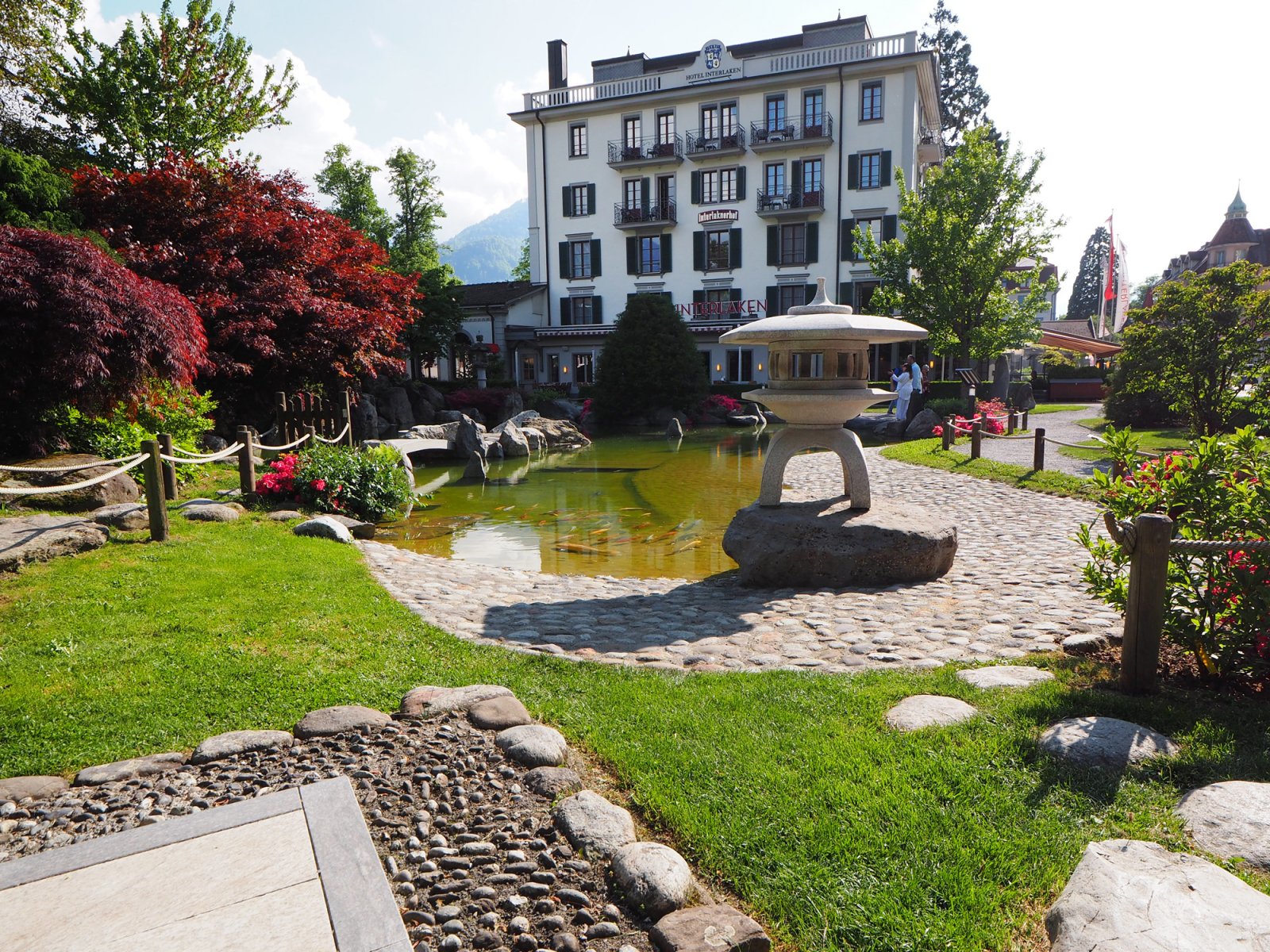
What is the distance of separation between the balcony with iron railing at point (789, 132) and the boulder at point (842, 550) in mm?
33206

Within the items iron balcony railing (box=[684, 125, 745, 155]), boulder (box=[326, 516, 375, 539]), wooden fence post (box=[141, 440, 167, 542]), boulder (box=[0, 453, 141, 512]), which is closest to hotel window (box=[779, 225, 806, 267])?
iron balcony railing (box=[684, 125, 745, 155])

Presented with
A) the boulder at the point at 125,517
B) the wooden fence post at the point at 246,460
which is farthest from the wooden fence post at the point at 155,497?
the wooden fence post at the point at 246,460

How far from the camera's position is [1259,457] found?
4504 mm

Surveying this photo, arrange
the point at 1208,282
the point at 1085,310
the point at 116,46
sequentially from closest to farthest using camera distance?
the point at 1208,282 < the point at 116,46 < the point at 1085,310

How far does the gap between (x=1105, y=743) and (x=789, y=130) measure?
125ft

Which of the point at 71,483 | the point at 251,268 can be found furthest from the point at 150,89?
the point at 71,483

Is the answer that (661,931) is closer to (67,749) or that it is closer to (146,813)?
(146,813)

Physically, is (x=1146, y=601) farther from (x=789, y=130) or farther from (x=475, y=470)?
(x=789, y=130)

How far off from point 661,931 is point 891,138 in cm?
3873

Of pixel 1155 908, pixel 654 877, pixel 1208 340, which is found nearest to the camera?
pixel 1155 908

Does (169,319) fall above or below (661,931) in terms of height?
above

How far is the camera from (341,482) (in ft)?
37.8

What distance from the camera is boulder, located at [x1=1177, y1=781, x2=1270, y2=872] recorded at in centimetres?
279

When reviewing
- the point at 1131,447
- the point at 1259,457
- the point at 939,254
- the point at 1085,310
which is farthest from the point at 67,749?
the point at 1085,310
